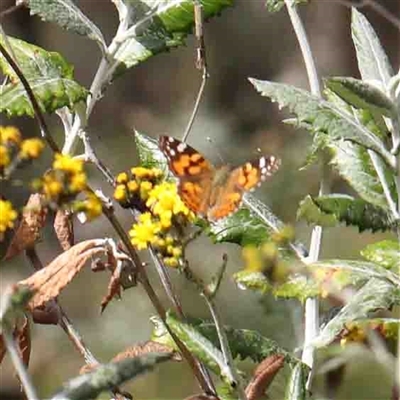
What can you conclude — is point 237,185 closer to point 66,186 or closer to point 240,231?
point 240,231

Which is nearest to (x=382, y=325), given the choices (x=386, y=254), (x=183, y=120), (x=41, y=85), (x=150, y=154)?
(x=386, y=254)

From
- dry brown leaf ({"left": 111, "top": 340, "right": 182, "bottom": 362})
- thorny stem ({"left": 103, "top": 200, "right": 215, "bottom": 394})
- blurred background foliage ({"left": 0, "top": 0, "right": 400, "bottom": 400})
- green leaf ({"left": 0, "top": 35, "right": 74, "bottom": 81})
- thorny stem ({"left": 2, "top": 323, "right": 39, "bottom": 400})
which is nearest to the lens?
thorny stem ({"left": 2, "top": 323, "right": 39, "bottom": 400})

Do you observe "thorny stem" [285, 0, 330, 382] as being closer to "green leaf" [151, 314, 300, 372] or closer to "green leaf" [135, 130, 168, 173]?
"green leaf" [151, 314, 300, 372]

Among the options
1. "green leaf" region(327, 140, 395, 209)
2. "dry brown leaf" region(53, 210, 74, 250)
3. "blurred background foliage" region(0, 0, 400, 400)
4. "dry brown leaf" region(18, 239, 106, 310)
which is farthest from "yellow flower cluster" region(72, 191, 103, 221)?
"blurred background foliage" region(0, 0, 400, 400)

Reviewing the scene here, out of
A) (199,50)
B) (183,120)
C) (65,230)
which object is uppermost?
(199,50)

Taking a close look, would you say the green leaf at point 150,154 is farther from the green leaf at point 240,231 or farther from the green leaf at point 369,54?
the green leaf at point 369,54

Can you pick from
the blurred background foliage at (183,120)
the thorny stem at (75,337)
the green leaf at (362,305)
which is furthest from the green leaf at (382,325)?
the blurred background foliage at (183,120)
